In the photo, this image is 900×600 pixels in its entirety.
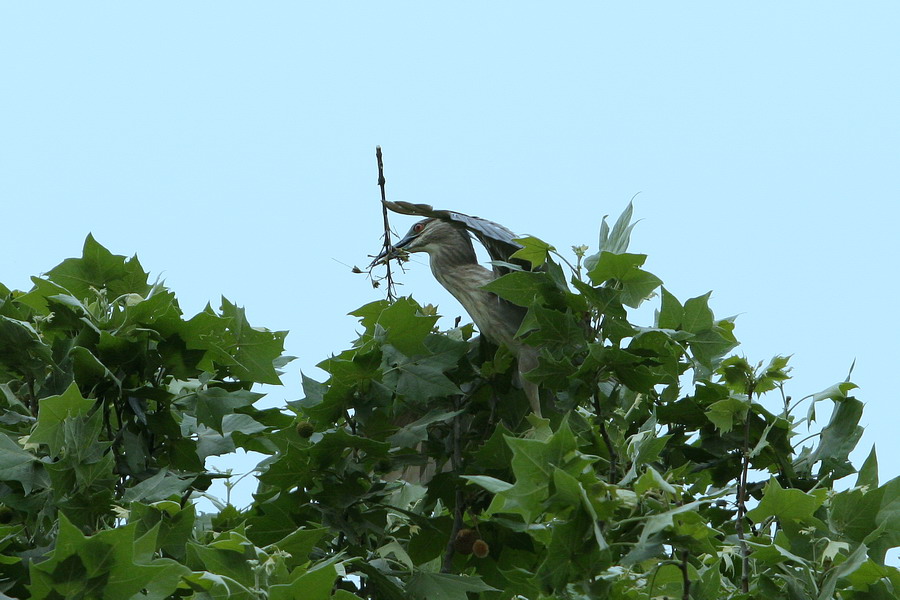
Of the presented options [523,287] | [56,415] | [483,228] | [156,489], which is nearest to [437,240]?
[483,228]

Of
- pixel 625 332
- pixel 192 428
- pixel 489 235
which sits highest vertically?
pixel 489 235

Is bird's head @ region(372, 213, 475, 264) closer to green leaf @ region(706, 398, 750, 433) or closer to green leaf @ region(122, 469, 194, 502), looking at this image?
green leaf @ region(706, 398, 750, 433)

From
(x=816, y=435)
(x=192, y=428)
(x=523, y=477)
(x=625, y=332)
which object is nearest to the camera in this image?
(x=523, y=477)

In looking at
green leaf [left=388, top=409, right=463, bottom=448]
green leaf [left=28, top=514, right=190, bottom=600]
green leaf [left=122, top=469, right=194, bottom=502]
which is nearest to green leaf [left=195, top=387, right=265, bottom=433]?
green leaf [left=122, top=469, right=194, bottom=502]

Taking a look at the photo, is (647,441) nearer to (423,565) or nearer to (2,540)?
(423,565)

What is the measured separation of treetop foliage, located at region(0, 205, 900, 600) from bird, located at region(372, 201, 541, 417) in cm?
8

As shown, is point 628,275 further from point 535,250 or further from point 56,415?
point 56,415

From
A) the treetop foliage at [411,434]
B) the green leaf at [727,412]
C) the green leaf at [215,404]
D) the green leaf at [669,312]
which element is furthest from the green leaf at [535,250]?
the green leaf at [215,404]

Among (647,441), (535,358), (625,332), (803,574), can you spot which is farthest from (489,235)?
(803,574)

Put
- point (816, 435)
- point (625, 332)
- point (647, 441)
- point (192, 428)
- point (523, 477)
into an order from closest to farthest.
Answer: point (523, 477) → point (647, 441) → point (625, 332) → point (816, 435) → point (192, 428)

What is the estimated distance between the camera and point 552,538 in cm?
215

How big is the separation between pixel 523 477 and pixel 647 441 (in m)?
0.54

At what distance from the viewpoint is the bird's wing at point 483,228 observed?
366 centimetres

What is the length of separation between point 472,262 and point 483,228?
44 centimetres
